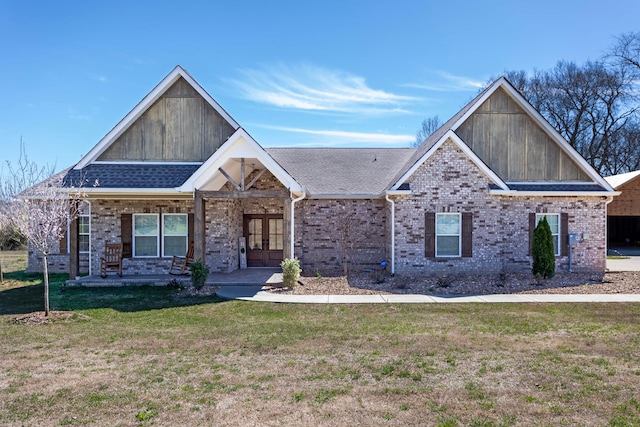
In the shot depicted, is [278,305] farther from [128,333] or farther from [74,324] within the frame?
[74,324]

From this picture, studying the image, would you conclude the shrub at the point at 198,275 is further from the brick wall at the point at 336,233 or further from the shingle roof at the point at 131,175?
the brick wall at the point at 336,233

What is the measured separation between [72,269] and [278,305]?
7.87 m

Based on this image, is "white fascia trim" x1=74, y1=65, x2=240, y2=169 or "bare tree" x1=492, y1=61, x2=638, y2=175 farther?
"bare tree" x1=492, y1=61, x2=638, y2=175

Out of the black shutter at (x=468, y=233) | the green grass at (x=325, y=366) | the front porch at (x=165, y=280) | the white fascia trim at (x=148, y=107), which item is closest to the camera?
the green grass at (x=325, y=366)

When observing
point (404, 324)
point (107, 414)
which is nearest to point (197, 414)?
point (107, 414)

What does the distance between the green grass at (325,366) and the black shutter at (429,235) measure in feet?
16.4

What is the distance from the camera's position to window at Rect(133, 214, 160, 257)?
1584 cm

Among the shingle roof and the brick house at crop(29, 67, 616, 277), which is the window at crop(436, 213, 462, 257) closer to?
the brick house at crop(29, 67, 616, 277)

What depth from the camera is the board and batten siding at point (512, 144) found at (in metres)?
16.4

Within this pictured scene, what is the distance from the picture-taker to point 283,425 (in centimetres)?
451

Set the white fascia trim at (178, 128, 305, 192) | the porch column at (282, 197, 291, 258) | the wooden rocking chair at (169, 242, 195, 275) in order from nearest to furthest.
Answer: the white fascia trim at (178, 128, 305, 192)
the porch column at (282, 197, 291, 258)
the wooden rocking chair at (169, 242, 195, 275)

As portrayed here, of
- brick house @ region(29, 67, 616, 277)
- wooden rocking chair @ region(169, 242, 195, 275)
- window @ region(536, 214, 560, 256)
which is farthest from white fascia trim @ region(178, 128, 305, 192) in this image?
window @ region(536, 214, 560, 256)

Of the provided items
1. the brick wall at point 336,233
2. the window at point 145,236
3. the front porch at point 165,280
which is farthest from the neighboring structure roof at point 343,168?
the window at point 145,236

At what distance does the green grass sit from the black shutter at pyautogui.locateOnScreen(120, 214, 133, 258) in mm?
5526
